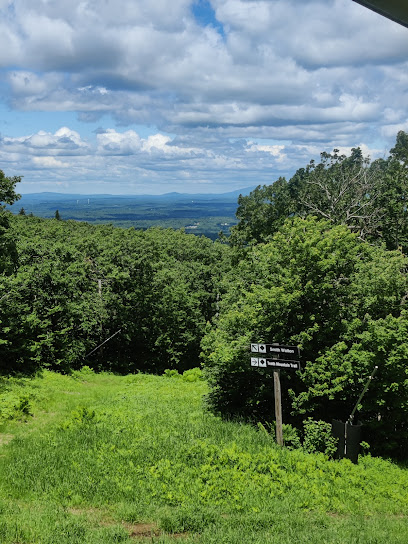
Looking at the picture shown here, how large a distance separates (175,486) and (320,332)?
7962mm

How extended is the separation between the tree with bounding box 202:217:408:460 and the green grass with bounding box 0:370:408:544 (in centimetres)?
204

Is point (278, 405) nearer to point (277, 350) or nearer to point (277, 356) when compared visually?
point (277, 356)

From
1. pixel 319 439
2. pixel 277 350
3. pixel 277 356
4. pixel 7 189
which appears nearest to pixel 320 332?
pixel 319 439

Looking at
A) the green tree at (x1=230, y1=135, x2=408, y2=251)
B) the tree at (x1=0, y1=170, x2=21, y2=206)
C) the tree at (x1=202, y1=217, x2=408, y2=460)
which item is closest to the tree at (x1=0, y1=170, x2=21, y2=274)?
the tree at (x1=0, y1=170, x2=21, y2=206)

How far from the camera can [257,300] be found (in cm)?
1568

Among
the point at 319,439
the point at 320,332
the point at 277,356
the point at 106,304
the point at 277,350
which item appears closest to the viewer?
the point at 277,350

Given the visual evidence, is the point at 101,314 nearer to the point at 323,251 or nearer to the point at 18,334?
the point at 18,334

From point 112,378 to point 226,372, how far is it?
1278 centimetres

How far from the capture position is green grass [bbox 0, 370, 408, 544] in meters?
7.02

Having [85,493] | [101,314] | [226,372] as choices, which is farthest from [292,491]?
[101,314]

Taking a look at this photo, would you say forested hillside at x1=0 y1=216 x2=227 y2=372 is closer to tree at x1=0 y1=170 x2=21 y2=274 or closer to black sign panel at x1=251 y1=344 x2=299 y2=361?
tree at x1=0 y1=170 x2=21 y2=274

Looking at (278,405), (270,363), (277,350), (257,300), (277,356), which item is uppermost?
(257,300)

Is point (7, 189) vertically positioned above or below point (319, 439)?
above

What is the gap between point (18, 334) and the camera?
2411cm
